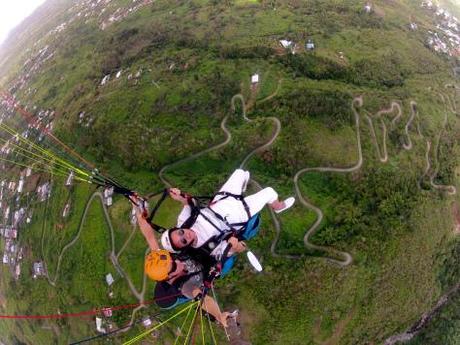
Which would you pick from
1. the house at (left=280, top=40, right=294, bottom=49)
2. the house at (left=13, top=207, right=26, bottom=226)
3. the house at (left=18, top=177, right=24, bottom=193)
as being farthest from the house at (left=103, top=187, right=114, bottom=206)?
the house at (left=280, top=40, right=294, bottom=49)

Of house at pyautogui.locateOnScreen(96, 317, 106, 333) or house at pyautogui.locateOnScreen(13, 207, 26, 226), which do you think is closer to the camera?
house at pyautogui.locateOnScreen(96, 317, 106, 333)

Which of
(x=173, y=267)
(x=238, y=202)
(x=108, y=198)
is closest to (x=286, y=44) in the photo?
(x=108, y=198)

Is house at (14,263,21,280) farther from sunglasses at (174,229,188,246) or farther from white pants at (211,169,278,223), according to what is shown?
sunglasses at (174,229,188,246)

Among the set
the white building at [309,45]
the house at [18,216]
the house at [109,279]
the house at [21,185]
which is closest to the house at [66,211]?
the house at [18,216]

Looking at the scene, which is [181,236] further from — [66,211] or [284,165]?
[66,211]

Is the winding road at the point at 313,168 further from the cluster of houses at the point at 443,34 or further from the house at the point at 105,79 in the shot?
the house at the point at 105,79

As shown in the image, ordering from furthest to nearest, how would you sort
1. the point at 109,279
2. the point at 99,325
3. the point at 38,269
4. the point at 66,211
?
the point at 38,269 < the point at 66,211 < the point at 99,325 < the point at 109,279

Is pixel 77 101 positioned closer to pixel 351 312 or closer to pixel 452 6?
pixel 351 312

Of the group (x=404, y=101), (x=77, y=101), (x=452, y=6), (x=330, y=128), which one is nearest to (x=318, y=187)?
(x=330, y=128)
